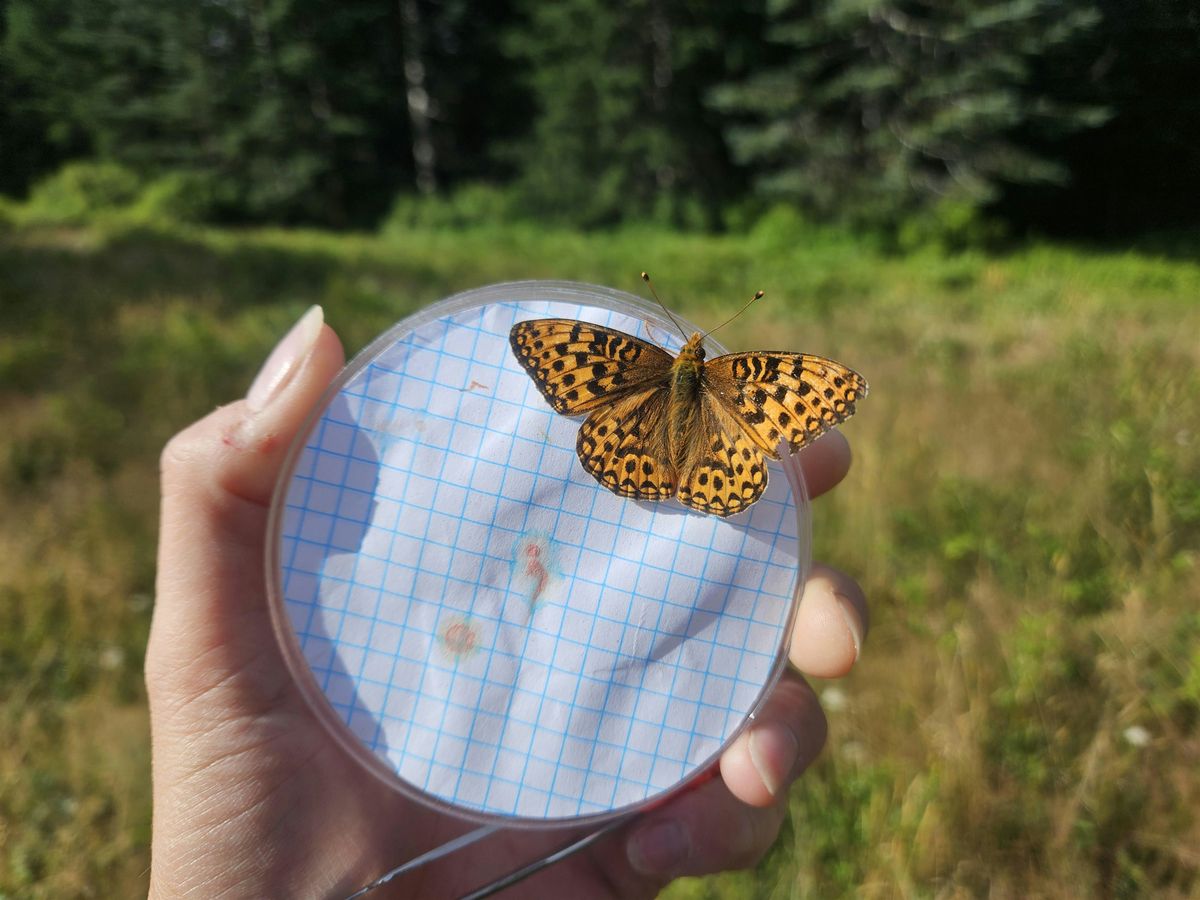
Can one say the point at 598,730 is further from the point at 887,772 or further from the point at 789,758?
the point at 887,772

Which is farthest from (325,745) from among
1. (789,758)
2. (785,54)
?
(785,54)

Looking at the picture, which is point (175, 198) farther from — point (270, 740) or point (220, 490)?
point (270, 740)

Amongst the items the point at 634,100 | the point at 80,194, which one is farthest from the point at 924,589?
the point at 634,100

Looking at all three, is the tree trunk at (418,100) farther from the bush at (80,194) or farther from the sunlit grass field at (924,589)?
the sunlit grass field at (924,589)

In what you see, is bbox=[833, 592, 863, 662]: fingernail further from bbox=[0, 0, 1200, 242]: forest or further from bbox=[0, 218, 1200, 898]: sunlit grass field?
bbox=[0, 0, 1200, 242]: forest

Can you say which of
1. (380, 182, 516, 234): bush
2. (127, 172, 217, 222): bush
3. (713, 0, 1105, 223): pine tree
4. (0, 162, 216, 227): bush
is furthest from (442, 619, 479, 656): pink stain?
(380, 182, 516, 234): bush

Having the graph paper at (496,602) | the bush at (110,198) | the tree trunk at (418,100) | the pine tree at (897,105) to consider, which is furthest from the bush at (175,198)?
the graph paper at (496,602)
